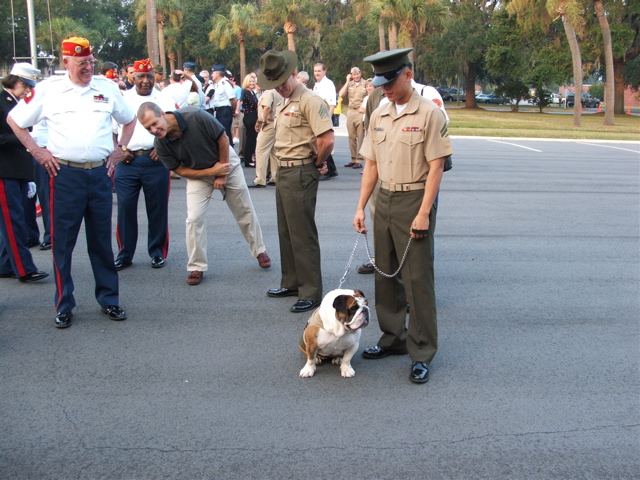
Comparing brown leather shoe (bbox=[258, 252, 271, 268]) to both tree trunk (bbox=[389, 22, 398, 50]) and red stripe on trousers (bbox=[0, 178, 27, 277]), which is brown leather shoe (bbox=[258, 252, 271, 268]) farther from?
tree trunk (bbox=[389, 22, 398, 50])

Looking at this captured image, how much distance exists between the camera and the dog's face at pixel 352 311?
4332 mm

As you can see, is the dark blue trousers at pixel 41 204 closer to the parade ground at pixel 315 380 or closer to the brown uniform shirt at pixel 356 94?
the parade ground at pixel 315 380

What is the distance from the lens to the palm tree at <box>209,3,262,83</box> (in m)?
54.8

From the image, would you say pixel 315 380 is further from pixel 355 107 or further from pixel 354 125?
pixel 355 107

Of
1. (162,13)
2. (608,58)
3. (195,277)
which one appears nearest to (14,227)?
(195,277)

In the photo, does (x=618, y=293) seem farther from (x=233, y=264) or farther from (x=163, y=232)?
(x=163, y=232)

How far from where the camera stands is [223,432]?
392cm

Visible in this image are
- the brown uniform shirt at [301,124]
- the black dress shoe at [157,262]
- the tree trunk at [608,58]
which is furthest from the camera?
the tree trunk at [608,58]

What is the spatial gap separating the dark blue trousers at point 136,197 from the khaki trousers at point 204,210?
0.55 metres

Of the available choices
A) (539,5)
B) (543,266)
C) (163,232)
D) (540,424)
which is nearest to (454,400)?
(540,424)

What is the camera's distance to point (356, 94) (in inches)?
596

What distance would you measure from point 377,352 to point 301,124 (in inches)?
87.5

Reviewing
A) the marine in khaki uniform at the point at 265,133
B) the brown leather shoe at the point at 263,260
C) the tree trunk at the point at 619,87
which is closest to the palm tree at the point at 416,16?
the tree trunk at the point at 619,87

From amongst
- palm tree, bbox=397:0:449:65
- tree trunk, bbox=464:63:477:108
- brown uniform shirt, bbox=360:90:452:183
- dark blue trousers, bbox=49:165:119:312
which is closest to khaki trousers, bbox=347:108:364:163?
dark blue trousers, bbox=49:165:119:312
